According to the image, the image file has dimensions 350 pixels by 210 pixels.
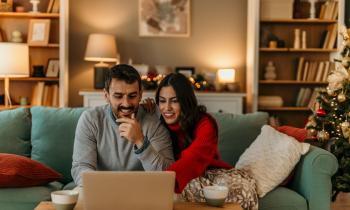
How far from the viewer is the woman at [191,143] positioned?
8.43ft

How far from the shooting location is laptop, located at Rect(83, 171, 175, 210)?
201 centimetres

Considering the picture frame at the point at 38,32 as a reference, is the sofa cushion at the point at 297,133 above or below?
below

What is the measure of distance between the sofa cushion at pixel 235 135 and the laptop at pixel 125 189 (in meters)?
1.39

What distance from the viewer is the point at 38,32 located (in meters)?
5.91

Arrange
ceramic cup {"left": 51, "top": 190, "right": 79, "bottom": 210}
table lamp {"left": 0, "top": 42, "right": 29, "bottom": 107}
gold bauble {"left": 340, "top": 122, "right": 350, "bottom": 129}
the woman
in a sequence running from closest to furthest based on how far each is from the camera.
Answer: ceramic cup {"left": 51, "top": 190, "right": 79, "bottom": 210} < the woman < gold bauble {"left": 340, "top": 122, "right": 350, "bottom": 129} < table lamp {"left": 0, "top": 42, "right": 29, "bottom": 107}

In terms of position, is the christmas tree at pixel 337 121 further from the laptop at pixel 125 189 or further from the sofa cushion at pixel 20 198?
the laptop at pixel 125 189

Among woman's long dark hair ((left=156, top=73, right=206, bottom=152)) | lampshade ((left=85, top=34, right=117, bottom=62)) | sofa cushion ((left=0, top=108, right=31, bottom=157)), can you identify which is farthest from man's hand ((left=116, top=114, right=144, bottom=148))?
lampshade ((left=85, top=34, right=117, bottom=62))

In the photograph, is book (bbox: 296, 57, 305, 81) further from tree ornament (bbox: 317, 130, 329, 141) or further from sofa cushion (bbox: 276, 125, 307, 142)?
sofa cushion (bbox: 276, 125, 307, 142)

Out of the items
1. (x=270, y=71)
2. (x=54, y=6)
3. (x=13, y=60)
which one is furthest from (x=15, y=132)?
(x=270, y=71)

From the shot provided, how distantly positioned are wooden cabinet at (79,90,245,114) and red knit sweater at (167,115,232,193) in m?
3.10

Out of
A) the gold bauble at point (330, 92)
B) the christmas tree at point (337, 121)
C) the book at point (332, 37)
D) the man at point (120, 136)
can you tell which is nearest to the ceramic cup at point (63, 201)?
the man at point (120, 136)

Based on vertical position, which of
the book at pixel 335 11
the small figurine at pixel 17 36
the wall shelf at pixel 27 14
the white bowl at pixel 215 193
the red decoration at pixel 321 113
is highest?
the book at pixel 335 11

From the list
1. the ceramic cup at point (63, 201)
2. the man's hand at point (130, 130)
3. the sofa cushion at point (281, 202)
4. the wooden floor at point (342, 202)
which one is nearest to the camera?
the ceramic cup at point (63, 201)

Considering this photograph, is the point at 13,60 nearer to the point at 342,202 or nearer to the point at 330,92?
the point at 330,92
